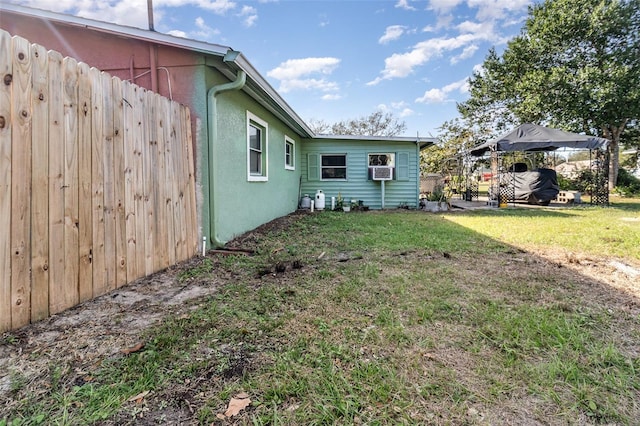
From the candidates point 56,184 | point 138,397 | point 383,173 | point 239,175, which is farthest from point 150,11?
point 383,173

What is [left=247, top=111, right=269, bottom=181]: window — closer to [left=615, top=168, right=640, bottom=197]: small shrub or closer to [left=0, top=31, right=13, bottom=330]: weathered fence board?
[left=0, top=31, right=13, bottom=330]: weathered fence board

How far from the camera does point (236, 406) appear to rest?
1.33 meters

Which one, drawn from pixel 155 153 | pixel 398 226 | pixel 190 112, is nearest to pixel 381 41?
pixel 398 226

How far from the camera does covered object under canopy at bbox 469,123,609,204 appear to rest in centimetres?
978

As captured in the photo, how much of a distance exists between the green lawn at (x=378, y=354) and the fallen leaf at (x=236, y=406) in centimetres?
2

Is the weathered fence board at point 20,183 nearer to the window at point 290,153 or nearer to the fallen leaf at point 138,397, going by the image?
the fallen leaf at point 138,397

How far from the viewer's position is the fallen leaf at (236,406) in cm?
129

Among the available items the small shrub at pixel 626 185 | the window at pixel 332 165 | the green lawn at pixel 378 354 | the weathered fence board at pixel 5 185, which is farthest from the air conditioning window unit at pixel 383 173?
the small shrub at pixel 626 185

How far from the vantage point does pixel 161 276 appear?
3.07 m

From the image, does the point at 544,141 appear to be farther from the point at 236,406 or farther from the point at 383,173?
the point at 236,406

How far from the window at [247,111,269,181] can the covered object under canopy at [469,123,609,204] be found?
303 inches

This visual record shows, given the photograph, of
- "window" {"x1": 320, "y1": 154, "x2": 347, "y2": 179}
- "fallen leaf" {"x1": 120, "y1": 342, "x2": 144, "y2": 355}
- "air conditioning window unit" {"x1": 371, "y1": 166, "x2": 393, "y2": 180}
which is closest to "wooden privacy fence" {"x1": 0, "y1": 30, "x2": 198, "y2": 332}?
"fallen leaf" {"x1": 120, "y1": 342, "x2": 144, "y2": 355}

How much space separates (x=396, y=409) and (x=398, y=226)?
17.3ft

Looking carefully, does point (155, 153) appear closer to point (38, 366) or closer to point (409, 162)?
point (38, 366)
